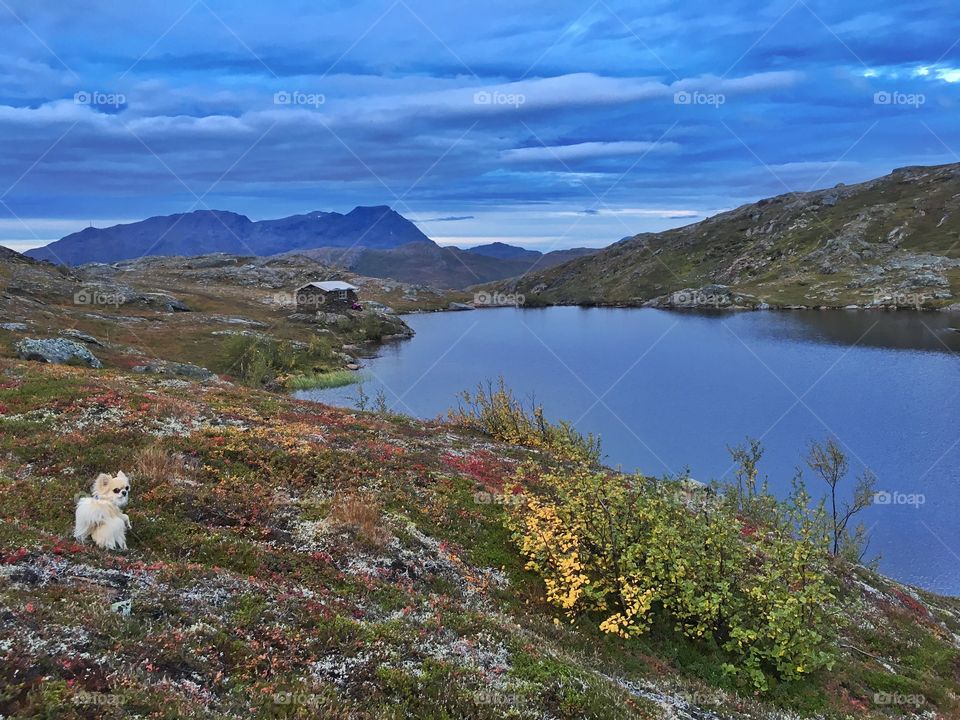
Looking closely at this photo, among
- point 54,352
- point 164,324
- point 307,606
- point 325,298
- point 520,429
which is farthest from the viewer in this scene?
point 325,298

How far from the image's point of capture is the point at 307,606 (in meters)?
12.6

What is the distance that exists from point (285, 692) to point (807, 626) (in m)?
15.1

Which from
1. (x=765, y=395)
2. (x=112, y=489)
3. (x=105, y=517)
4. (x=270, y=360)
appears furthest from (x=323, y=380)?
(x=105, y=517)

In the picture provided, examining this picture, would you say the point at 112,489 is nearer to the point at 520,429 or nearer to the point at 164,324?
the point at 520,429

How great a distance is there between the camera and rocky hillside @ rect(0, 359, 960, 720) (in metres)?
9.39

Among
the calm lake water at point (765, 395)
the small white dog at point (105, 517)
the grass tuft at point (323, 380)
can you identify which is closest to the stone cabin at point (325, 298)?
the calm lake water at point (765, 395)

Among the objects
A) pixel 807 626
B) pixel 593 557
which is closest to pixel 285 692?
pixel 593 557

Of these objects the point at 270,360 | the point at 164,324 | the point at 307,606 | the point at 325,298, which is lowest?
the point at 270,360

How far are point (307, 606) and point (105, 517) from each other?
555 cm

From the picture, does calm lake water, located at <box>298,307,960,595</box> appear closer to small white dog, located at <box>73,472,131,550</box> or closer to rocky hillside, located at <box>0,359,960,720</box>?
rocky hillside, located at <box>0,359,960,720</box>

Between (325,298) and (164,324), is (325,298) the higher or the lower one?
the higher one

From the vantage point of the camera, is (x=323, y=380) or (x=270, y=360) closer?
(x=323, y=380)

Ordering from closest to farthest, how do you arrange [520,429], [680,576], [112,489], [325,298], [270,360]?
1. [112,489]
2. [680,576]
3. [520,429]
4. [270,360]
5. [325,298]

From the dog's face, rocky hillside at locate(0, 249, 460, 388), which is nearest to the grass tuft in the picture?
rocky hillside at locate(0, 249, 460, 388)
